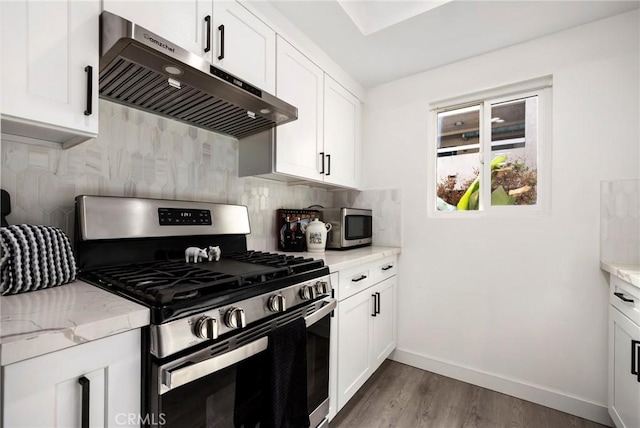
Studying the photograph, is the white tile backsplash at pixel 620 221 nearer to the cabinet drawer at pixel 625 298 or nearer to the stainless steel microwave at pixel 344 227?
the cabinet drawer at pixel 625 298

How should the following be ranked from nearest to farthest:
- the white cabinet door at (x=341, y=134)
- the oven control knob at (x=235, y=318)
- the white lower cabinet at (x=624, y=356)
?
the oven control knob at (x=235, y=318) < the white lower cabinet at (x=624, y=356) < the white cabinet door at (x=341, y=134)

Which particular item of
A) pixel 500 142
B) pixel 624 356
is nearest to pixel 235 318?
pixel 624 356

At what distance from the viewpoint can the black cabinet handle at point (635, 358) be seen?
124 centimetres

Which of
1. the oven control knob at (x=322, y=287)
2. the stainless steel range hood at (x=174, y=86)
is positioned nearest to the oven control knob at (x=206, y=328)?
the oven control knob at (x=322, y=287)

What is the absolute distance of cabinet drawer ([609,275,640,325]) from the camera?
4.20 ft

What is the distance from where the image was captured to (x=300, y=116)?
1.80 meters

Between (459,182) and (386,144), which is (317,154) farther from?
(459,182)

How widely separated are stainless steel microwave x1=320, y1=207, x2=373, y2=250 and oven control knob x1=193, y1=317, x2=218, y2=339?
4.42 feet

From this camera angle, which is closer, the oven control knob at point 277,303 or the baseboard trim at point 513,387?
the oven control knob at point 277,303

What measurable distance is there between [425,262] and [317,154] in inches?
46.2

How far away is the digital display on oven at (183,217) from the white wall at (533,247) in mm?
1537

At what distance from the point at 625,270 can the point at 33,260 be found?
7.75 ft

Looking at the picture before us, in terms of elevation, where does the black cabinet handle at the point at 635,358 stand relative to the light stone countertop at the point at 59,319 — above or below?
below

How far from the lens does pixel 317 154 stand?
1.96 meters
